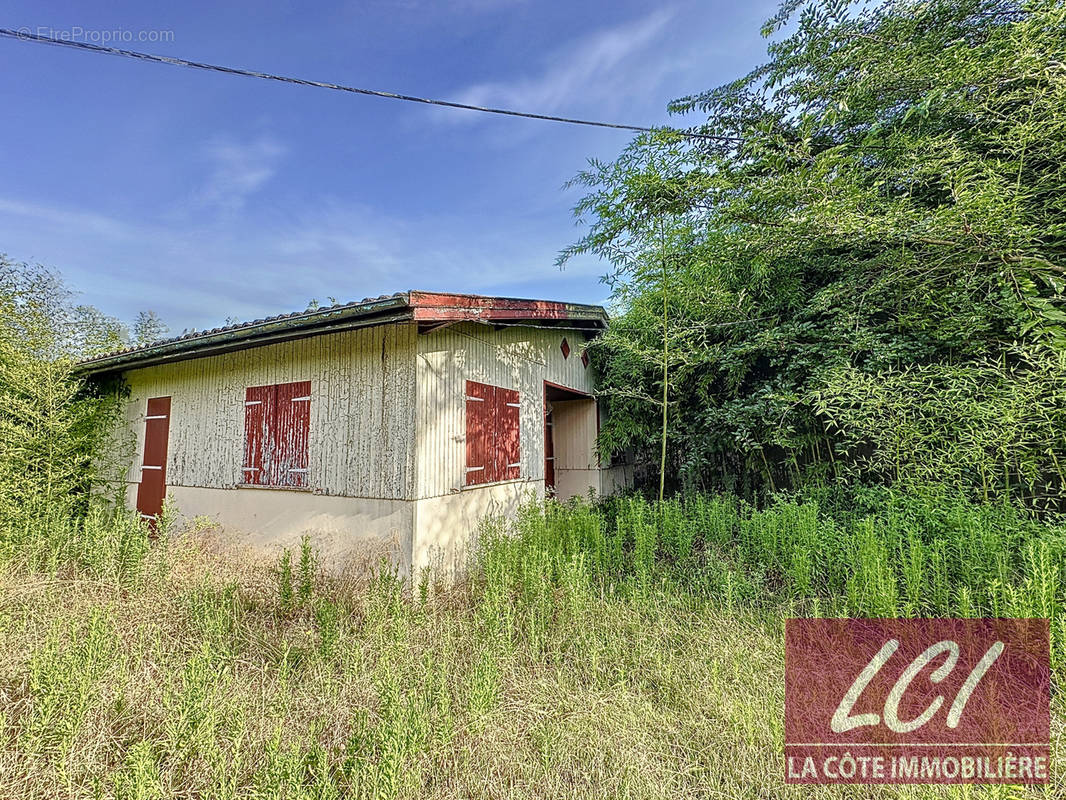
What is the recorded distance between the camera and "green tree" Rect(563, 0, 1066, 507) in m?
3.66

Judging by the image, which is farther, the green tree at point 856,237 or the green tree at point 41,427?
the green tree at point 41,427

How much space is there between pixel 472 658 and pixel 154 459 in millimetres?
6104

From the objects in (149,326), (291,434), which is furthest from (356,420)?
(149,326)

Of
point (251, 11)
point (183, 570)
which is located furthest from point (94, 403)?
point (251, 11)

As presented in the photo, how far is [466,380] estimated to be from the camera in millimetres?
4754

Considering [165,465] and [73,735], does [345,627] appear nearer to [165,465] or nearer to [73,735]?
[73,735]

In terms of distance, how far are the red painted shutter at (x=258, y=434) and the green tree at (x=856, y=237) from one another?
14.1ft

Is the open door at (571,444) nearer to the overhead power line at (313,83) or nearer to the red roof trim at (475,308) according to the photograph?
the red roof trim at (475,308)

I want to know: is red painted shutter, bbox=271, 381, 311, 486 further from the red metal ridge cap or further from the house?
the red metal ridge cap

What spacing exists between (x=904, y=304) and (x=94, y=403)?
431 inches

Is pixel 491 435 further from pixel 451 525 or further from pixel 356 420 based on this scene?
pixel 356 420

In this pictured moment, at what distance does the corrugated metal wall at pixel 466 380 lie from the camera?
13.8 feet

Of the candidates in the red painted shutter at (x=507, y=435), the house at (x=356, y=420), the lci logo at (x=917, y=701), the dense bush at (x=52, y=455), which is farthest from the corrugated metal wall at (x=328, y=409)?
the lci logo at (x=917, y=701)

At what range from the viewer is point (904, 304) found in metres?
4.70
